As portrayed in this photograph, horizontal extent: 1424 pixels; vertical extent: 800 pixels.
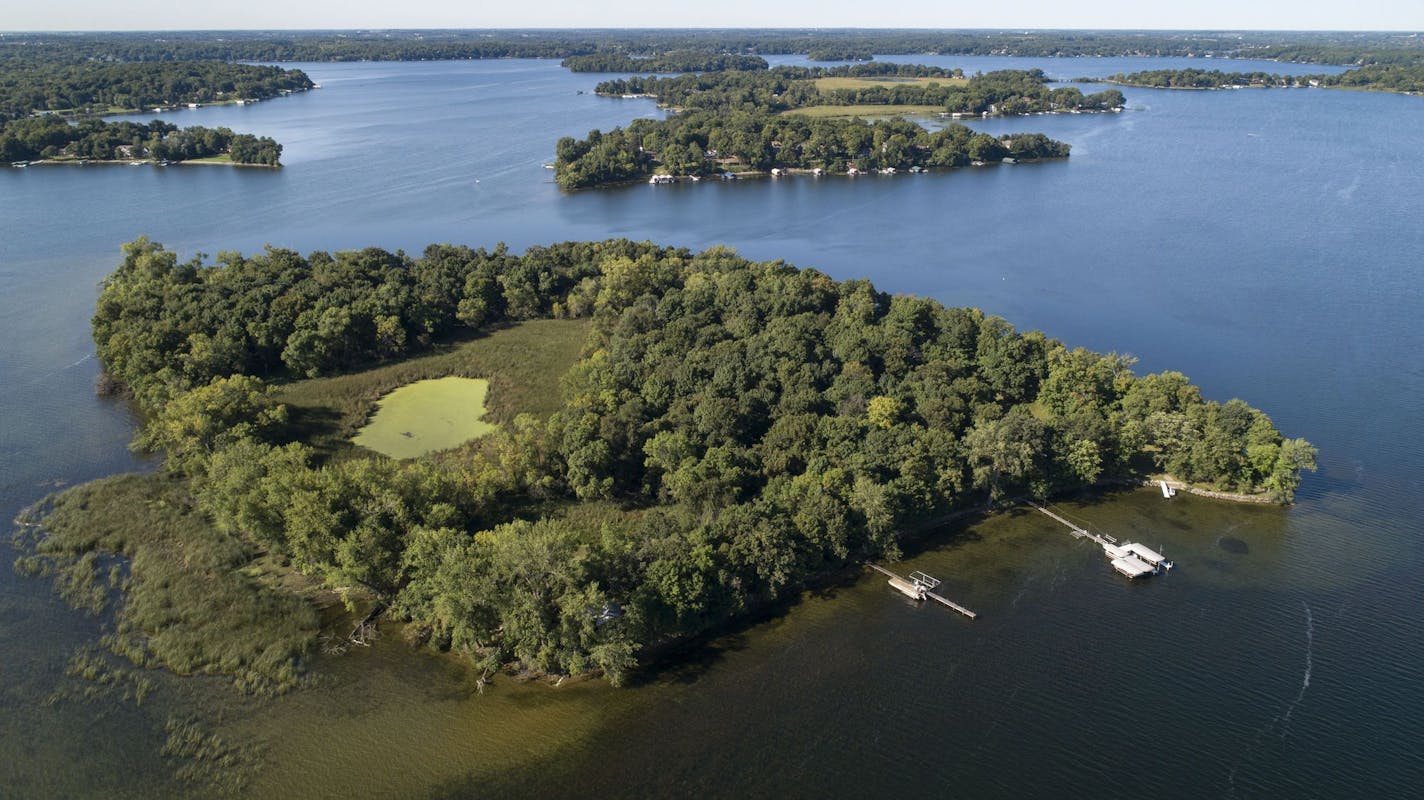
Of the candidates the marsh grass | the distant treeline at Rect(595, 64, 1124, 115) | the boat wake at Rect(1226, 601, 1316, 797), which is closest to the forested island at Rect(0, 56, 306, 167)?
the distant treeline at Rect(595, 64, 1124, 115)

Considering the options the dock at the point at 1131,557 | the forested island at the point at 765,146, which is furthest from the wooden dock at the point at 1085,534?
the forested island at the point at 765,146

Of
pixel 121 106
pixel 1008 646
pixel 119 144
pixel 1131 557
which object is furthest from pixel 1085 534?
pixel 121 106

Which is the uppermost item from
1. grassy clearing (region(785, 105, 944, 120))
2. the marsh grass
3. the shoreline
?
grassy clearing (region(785, 105, 944, 120))

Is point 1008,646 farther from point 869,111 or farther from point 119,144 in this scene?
point 869,111

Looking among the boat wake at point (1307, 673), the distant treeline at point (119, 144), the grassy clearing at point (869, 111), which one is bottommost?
the boat wake at point (1307, 673)

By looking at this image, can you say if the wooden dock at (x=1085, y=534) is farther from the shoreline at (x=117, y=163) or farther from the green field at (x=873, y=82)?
the green field at (x=873, y=82)

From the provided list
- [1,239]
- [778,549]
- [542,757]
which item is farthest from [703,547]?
[1,239]

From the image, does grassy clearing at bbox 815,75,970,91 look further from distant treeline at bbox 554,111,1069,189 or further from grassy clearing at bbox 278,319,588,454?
grassy clearing at bbox 278,319,588,454

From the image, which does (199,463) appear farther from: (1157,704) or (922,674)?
(1157,704)
